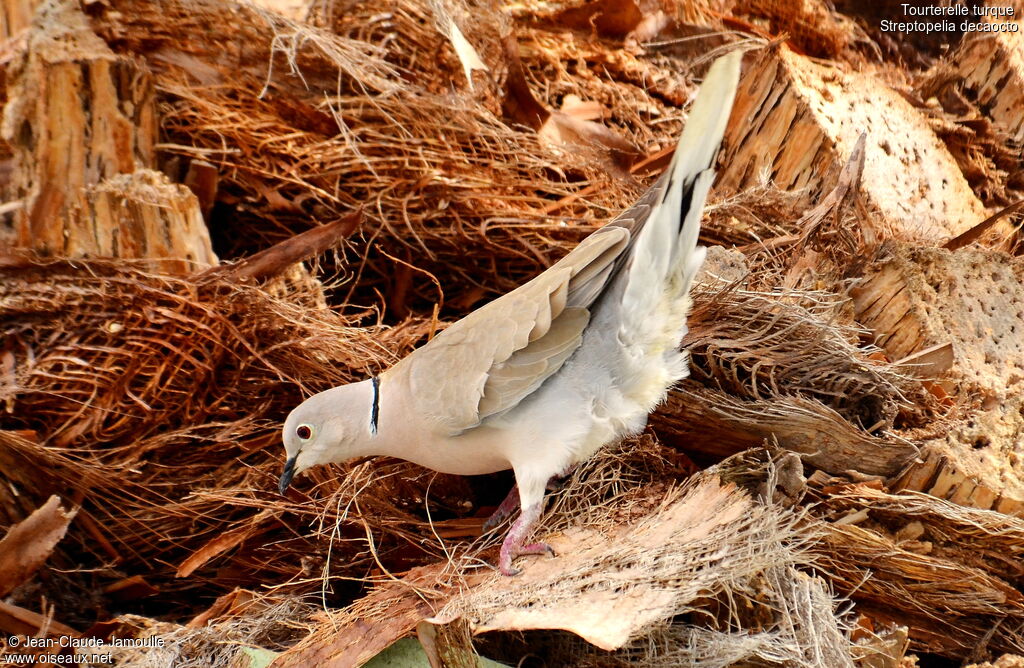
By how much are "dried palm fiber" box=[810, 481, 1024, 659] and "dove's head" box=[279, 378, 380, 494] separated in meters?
1.23

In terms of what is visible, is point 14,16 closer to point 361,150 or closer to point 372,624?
point 361,150

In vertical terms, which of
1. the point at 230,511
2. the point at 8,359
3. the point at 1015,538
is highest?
the point at 1015,538

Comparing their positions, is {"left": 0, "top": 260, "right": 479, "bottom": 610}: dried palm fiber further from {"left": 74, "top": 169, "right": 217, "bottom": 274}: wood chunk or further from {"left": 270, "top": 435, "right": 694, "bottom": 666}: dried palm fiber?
{"left": 270, "top": 435, "right": 694, "bottom": 666}: dried palm fiber

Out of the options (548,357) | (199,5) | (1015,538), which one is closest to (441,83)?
(199,5)

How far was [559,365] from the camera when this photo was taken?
7.16 feet

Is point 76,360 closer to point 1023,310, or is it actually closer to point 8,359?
point 8,359

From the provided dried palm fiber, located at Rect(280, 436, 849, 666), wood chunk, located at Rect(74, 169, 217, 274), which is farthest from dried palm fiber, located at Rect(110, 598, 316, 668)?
wood chunk, located at Rect(74, 169, 217, 274)

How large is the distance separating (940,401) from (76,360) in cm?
260

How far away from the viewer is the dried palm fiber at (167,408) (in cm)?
258

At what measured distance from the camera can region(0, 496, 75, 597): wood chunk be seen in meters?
2.35

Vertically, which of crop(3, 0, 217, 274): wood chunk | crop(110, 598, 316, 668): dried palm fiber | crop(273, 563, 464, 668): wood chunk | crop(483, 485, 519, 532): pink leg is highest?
crop(3, 0, 217, 274): wood chunk

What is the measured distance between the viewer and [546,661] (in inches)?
82.0

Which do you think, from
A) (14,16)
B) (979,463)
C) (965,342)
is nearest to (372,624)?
(979,463)

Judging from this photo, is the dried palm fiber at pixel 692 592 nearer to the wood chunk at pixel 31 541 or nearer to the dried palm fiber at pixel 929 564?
the dried palm fiber at pixel 929 564
